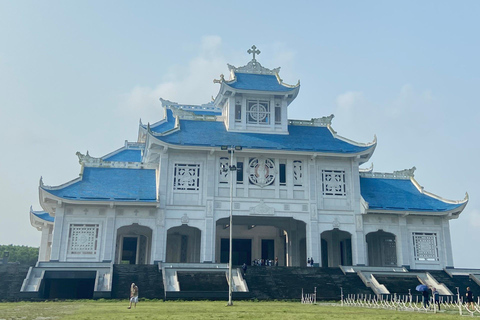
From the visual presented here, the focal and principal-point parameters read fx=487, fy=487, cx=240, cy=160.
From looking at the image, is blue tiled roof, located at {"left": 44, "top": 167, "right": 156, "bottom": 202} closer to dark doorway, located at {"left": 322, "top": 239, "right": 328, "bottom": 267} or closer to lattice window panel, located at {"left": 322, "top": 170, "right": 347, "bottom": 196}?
lattice window panel, located at {"left": 322, "top": 170, "right": 347, "bottom": 196}

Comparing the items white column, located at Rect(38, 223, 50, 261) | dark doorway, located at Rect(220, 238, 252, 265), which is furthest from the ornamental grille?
white column, located at Rect(38, 223, 50, 261)

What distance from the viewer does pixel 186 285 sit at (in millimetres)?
24703

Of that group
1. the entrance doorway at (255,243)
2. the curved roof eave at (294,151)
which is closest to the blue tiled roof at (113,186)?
the curved roof eave at (294,151)

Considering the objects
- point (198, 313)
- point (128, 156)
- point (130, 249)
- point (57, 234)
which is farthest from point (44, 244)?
point (198, 313)

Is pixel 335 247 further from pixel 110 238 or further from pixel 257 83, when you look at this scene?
pixel 110 238

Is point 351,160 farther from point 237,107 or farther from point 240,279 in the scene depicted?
point 240,279

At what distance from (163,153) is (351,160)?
13.1 metres

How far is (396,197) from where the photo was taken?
Result: 34031mm

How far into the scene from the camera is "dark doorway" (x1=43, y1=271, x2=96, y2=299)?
87.0ft

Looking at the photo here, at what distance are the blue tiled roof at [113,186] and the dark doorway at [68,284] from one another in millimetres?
5019

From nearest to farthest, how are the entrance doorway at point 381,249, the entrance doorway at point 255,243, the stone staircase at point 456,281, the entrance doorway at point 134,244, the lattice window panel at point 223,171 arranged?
the stone staircase at point 456,281, the lattice window panel at point 223,171, the entrance doorway at point 381,249, the entrance doorway at point 134,244, the entrance doorway at point 255,243

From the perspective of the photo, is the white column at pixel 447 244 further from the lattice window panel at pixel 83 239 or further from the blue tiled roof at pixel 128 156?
the blue tiled roof at pixel 128 156

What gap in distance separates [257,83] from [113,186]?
496 inches

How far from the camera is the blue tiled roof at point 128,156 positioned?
41662 millimetres
